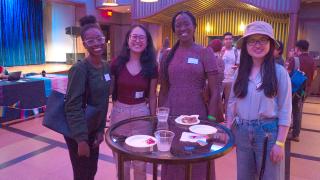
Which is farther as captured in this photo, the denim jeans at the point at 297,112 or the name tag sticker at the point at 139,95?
the denim jeans at the point at 297,112

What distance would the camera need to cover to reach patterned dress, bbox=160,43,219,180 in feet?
5.43

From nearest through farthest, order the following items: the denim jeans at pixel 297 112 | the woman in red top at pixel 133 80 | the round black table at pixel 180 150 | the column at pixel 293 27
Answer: the round black table at pixel 180 150, the woman in red top at pixel 133 80, the denim jeans at pixel 297 112, the column at pixel 293 27

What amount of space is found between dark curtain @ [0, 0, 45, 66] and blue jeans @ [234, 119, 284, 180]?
11524mm

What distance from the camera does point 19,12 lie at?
10609mm

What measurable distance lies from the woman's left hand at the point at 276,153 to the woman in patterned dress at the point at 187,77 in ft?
1.57

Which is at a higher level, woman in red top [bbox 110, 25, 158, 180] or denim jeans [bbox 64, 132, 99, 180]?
woman in red top [bbox 110, 25, 158, 180]

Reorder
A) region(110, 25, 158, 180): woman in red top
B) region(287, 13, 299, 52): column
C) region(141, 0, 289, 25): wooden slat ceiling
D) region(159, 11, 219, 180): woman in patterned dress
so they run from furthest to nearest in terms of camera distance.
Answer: region(141, 0, 289, 25): wooden slat ceiling, region(287, 13, 299, 52): column, region(110, 25, 158, 180): woman in red top, region(159, 11, 219, 180): woman in patterned dress

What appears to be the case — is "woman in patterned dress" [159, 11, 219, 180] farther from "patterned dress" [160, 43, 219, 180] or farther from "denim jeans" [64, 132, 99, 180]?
"denim jeans" [64, 132, 99, 180]

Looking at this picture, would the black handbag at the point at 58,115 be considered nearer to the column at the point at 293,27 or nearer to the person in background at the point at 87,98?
the person in background at the point at 87,98

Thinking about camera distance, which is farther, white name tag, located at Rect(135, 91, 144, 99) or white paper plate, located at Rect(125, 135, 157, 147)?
white name tag, located at Rect(135, 91, 144, 99)

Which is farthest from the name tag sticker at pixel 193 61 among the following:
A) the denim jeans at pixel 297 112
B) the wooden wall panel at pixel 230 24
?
the wooden wall panel at pixel 230 24

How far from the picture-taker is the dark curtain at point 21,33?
10133mm

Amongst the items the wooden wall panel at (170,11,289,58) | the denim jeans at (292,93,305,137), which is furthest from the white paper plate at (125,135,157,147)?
the wooden wall panel at (170,11,289,58)

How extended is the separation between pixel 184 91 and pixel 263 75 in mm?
558
